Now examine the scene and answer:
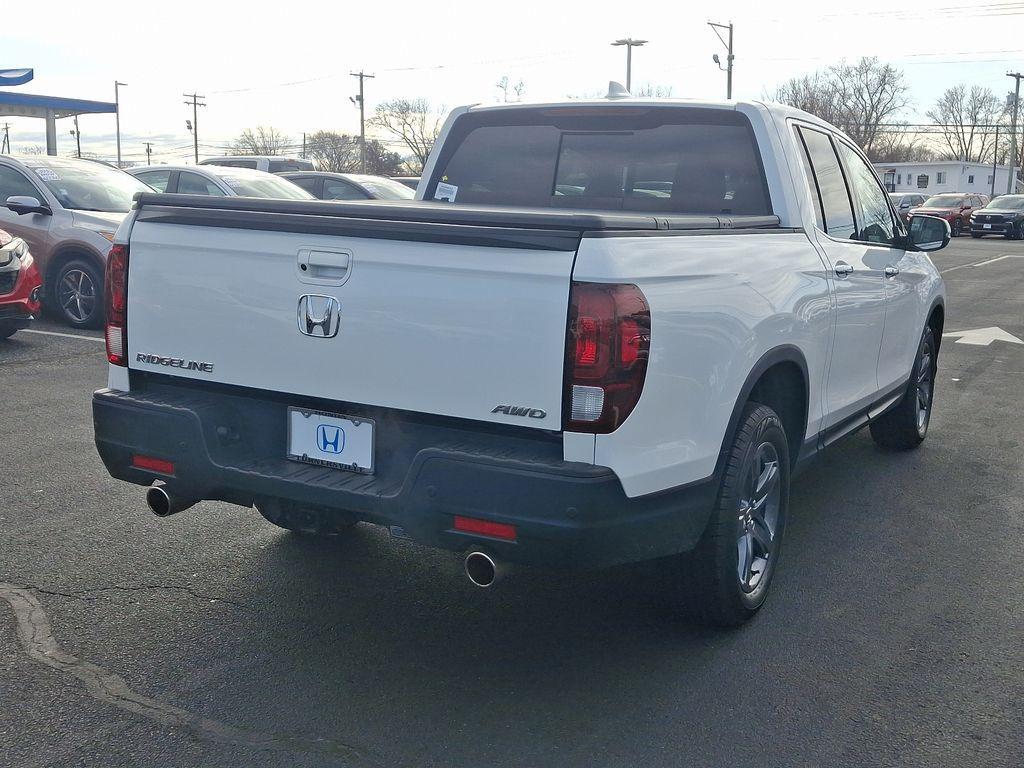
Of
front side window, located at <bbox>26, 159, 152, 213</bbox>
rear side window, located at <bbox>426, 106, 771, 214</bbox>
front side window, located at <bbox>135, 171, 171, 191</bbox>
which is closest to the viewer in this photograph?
rear side window, located at <bbox>426, 106, 771, 214</bbox>

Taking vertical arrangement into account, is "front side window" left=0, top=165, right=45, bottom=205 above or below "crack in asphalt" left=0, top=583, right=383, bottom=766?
above

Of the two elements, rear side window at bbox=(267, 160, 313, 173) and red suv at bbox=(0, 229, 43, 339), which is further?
rear side window at bbox=(267, 160, 313, 173)

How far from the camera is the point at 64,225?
1120 centimetres

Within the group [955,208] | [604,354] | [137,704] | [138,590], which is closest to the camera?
[604,354]

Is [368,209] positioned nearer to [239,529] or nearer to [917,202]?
[239,529]

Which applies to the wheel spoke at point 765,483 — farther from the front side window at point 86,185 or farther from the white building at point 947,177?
the white building at point 947,177

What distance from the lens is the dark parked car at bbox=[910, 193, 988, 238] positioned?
40.7 metres

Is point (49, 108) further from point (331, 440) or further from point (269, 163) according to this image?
point (331, 440)

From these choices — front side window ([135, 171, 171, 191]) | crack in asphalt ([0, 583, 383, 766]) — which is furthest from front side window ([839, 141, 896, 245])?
front side window ([135, 171, 171, 191])

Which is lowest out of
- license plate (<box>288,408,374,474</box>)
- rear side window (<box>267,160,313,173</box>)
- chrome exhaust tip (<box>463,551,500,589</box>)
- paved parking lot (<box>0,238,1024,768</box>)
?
Answer: paved parking lot (<box>0,238,1024,768</box>)

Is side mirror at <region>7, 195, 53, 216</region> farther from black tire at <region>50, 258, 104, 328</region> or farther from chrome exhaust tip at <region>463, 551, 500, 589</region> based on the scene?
chrome exhaust tip at <region>463, 551, 500, 589</region>

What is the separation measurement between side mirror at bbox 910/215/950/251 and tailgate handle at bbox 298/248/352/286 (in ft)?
12.6

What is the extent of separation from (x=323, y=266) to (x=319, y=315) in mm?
156

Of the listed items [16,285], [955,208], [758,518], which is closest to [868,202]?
[758,518]
